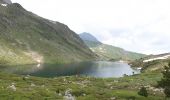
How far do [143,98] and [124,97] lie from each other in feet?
14.2

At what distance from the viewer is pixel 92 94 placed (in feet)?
270

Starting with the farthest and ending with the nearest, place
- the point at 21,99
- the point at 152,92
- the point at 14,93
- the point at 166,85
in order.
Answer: the point at 152,92, the point at 166,85, the point at 14,93, the point at 21,99

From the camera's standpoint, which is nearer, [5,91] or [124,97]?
[5,91]

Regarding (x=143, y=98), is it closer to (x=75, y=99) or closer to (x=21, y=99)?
(x=75, y=99)

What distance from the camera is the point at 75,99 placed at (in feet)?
238

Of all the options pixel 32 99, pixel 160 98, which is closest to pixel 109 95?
pixel 160 98

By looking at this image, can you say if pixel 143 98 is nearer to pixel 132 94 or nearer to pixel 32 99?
pixel 132 94

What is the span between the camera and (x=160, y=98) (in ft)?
267

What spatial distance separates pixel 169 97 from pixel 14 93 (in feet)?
115

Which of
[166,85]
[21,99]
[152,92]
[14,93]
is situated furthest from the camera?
[152,92]

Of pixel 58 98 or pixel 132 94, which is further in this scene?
pixel 132 94

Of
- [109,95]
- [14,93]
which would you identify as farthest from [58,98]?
[109,95]

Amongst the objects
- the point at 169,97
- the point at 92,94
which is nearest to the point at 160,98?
the point at 169,97

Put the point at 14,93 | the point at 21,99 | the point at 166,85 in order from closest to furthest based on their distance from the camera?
the point at 21,99 < the point at 14,93 < the point at 166,85
